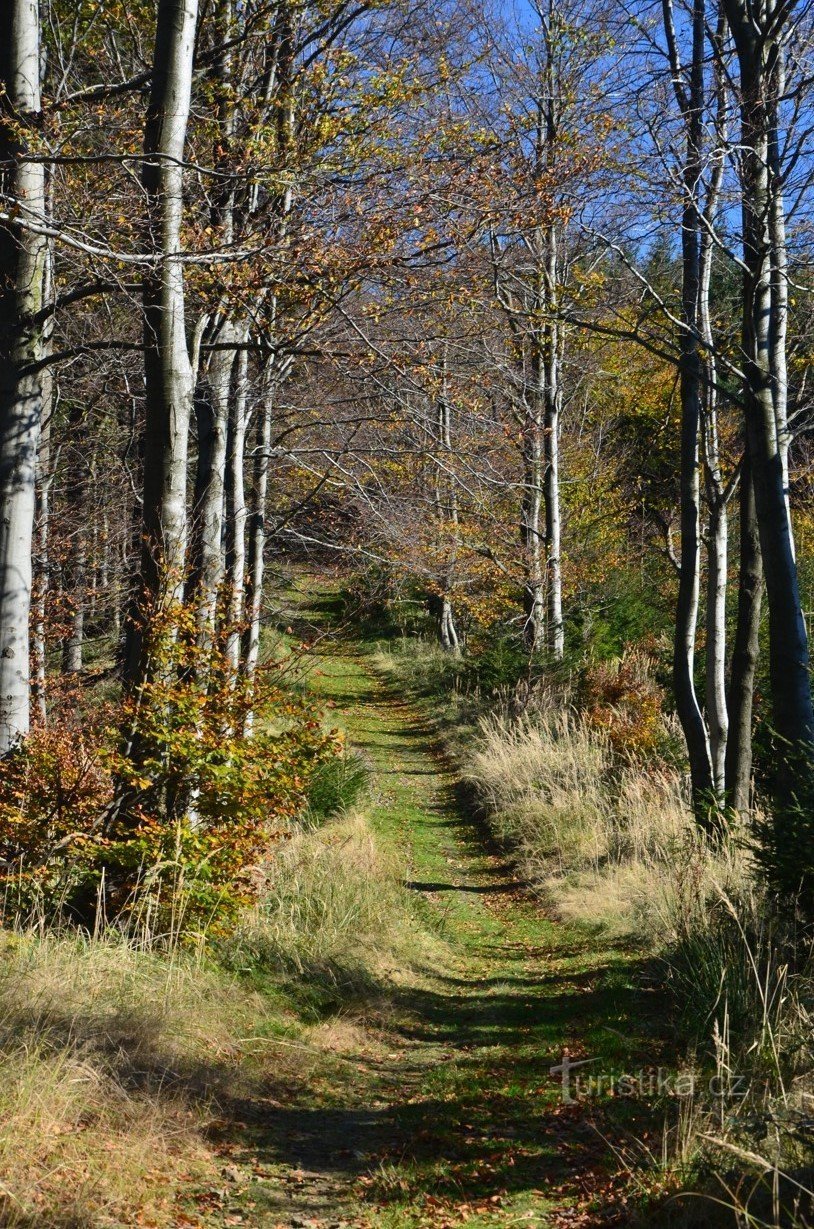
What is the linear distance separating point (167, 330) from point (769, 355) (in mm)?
4178

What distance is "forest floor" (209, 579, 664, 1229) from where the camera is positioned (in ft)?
14.0

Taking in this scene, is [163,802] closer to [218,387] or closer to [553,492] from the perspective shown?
[218,387]


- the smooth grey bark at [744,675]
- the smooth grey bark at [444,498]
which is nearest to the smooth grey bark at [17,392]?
the smooth grey bark at [444,498]

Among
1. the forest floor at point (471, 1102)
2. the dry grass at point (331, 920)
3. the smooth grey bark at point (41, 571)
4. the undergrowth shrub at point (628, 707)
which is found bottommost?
the forest floor at point (471, 1102)

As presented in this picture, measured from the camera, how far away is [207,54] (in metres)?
9.16

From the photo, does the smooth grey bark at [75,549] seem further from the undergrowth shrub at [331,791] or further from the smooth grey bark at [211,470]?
the undergrowth shrub at [331,791]

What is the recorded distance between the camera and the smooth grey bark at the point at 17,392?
730 cm

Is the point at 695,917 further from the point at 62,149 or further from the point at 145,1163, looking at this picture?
the point at 62,149

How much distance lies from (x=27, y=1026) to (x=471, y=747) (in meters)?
11.8

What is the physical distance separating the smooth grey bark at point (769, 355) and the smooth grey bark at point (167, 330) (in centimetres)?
368

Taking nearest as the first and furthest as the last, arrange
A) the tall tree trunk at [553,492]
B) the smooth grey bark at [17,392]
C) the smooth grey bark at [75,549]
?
1. the smooth grey bark at [17,392]
2. the smooth grey bark at [75,549]
3. the tall tree trunk at [553,492]

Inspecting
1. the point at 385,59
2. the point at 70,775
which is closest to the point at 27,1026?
the point at 70,775

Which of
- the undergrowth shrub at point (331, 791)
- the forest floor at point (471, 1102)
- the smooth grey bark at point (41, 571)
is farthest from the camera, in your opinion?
the undergrowth shrub at point (331, 791)

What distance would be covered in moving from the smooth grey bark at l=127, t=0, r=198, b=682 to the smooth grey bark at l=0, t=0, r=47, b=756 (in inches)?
34.6
